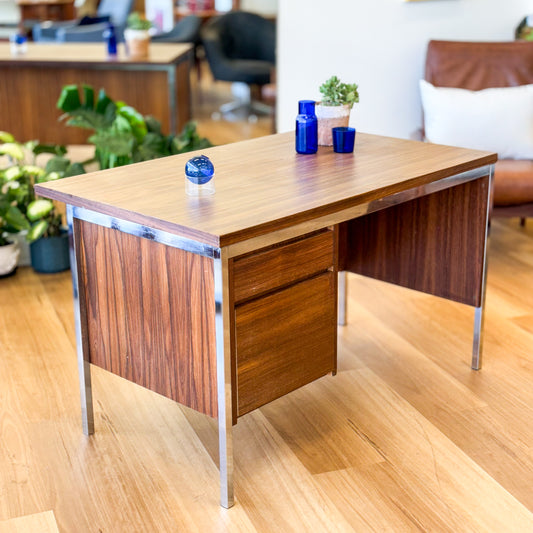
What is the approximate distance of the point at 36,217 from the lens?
3.19 metres

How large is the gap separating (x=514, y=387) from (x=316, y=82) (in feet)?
6.19

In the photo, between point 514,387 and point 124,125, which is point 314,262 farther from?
point 124,125

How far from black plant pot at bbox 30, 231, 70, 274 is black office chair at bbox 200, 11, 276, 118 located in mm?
3278

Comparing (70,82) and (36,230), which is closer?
(36,230)

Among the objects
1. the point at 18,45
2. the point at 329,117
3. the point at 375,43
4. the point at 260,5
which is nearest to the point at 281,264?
the point at 329,117

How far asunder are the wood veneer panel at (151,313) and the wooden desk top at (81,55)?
2.52m

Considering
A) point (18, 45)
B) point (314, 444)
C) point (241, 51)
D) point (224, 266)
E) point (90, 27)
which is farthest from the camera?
point (241, 51)

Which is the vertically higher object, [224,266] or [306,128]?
[306,128]

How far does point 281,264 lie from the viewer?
1.90 m

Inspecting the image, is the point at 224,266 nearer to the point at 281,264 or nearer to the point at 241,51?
the point at 281,264

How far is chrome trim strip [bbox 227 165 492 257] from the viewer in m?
1.75

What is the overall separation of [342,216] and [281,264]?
19cm

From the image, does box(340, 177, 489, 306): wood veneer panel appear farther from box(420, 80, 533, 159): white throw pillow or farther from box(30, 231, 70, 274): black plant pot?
box(30, 231, 70, 274): black plant pot

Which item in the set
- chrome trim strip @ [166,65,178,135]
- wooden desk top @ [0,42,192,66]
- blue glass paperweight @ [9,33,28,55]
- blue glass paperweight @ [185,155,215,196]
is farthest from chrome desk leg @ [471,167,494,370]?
blue glass paperweight @ [9,33,28,55]
